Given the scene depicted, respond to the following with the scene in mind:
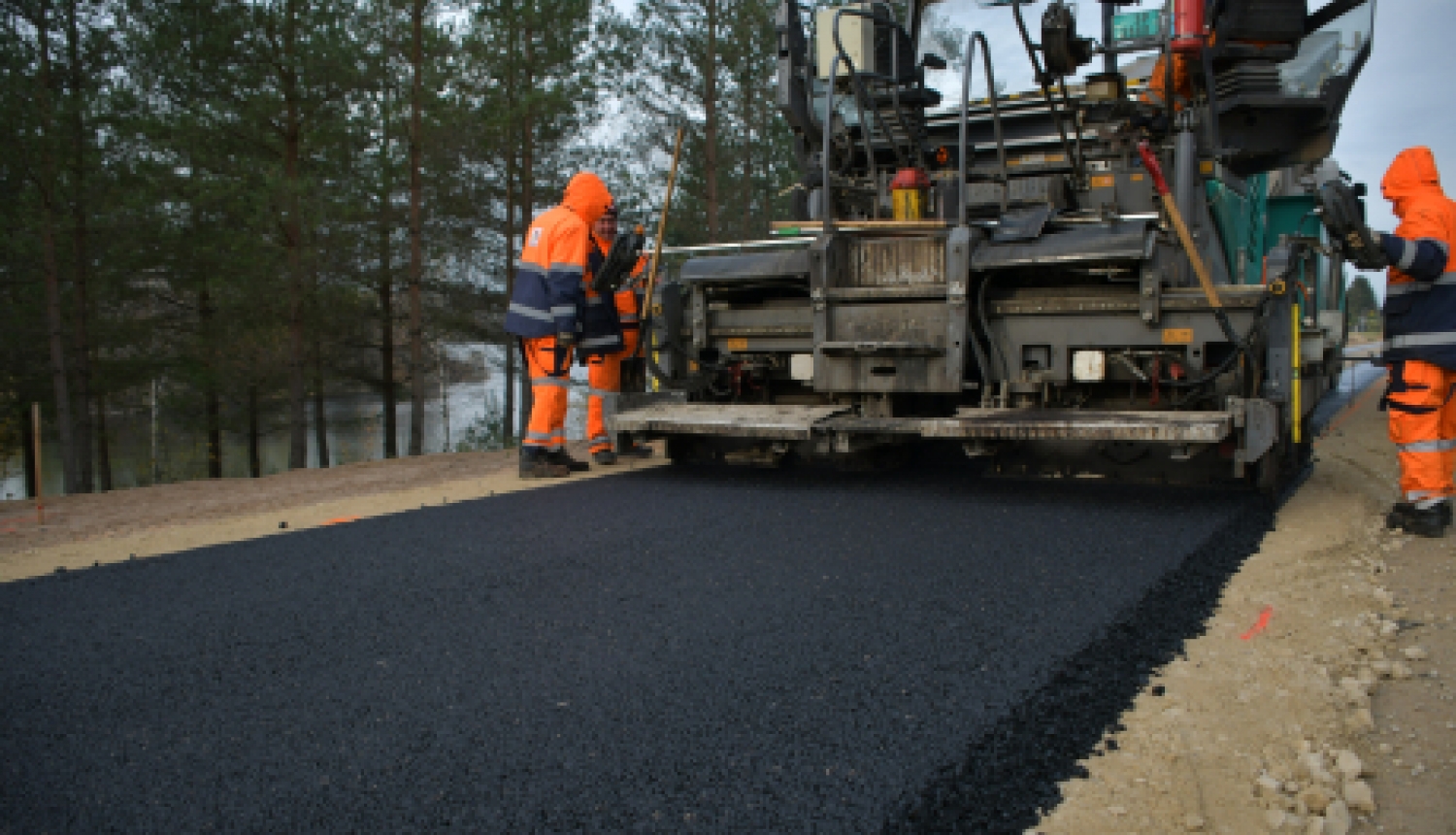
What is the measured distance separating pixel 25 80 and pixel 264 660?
40.5 ft

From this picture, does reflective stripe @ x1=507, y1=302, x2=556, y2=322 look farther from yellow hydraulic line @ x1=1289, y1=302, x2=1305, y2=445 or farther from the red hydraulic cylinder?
yellow hydraulic line @ x1=1289, y1=302, x2=1305, y2=445

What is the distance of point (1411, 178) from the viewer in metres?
4.26

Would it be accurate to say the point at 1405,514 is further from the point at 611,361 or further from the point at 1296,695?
the point at 611,361

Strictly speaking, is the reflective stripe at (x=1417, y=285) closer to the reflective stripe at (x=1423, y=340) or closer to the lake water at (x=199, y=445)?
the reflective stripe at (x=1423, y=340)

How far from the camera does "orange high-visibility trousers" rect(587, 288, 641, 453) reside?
22.9 ft

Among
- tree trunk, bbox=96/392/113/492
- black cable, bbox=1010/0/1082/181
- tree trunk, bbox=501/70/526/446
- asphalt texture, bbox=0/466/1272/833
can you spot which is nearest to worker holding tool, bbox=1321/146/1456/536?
asphalt texture, bbox=0/466/1272/833

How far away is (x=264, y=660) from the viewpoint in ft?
8.16

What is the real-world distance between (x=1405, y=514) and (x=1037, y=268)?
77.2 inches

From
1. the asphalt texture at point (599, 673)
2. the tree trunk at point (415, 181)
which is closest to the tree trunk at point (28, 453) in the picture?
the tree trunk at point (415, 181)

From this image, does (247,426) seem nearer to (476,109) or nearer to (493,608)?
(476,109)

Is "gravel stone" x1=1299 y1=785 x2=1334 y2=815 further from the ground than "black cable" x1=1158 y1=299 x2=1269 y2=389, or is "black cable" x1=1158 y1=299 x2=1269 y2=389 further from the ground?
"black cable" x1=1158 y1=299 x2=1269 y2=389

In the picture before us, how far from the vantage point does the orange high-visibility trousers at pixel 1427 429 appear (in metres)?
4.05

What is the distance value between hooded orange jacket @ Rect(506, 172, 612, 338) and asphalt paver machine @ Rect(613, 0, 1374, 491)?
55cm

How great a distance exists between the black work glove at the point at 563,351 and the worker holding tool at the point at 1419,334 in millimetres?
4142
